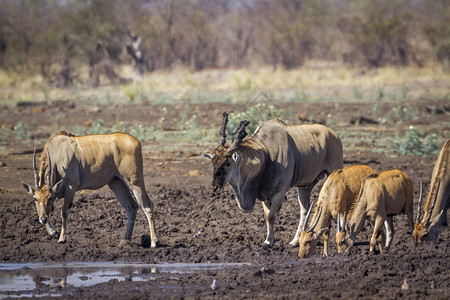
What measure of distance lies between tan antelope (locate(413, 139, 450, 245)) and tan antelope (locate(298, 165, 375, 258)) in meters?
0.87

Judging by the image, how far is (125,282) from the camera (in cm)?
775

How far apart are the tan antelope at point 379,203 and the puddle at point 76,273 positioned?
1.49m

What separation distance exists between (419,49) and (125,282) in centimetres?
3125

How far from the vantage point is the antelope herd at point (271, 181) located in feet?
29.3

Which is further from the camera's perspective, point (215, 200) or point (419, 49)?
point (419, 49)

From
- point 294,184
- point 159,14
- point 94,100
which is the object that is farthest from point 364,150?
point 159,14

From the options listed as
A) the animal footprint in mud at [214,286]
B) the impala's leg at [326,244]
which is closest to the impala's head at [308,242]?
the impala's leg at [326,244]

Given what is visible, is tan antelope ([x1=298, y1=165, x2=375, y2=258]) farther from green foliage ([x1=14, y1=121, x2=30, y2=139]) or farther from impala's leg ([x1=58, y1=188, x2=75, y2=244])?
green foliage ([x1=14, y1=121, x2=30, y2=139])

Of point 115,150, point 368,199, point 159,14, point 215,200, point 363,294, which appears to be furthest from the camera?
point 159,14

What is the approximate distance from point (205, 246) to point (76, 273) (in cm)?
180

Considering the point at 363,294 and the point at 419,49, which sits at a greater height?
the point at 419,49

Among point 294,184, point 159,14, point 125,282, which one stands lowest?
point 125,282

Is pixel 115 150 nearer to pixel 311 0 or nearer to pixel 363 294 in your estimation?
pixel 363 294

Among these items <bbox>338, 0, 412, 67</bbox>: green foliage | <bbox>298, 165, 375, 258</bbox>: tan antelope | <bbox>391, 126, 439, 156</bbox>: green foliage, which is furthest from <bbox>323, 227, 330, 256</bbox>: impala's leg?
<bbox>338, 0, 412, 67</bbox>: green foliage
